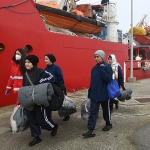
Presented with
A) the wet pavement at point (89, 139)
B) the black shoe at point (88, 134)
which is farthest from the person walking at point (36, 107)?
the black shoe at point (88, 134)

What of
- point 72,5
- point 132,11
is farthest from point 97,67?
point 132,11

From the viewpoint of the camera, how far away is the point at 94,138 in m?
4.48

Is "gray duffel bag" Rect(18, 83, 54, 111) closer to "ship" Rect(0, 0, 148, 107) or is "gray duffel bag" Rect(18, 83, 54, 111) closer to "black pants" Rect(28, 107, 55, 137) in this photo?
"black pants" Rect(28, 107, 55, 137)

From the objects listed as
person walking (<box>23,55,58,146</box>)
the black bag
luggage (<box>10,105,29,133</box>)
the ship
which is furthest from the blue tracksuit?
the ship

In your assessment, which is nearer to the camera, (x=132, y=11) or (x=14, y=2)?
(x=14, y=2)

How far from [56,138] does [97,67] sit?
1309 mm

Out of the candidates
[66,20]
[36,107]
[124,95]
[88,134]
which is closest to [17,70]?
[36,107]

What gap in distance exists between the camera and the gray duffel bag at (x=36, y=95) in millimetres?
3930

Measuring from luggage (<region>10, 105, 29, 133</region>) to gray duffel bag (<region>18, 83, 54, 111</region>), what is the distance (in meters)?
0.29

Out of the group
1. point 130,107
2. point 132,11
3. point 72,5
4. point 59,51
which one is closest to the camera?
point 130,107

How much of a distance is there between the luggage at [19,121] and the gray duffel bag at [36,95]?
11.4 inches

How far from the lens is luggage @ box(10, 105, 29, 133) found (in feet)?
13.6

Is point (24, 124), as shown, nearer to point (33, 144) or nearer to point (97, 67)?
point (33, 144)

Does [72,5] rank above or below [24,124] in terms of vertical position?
above
